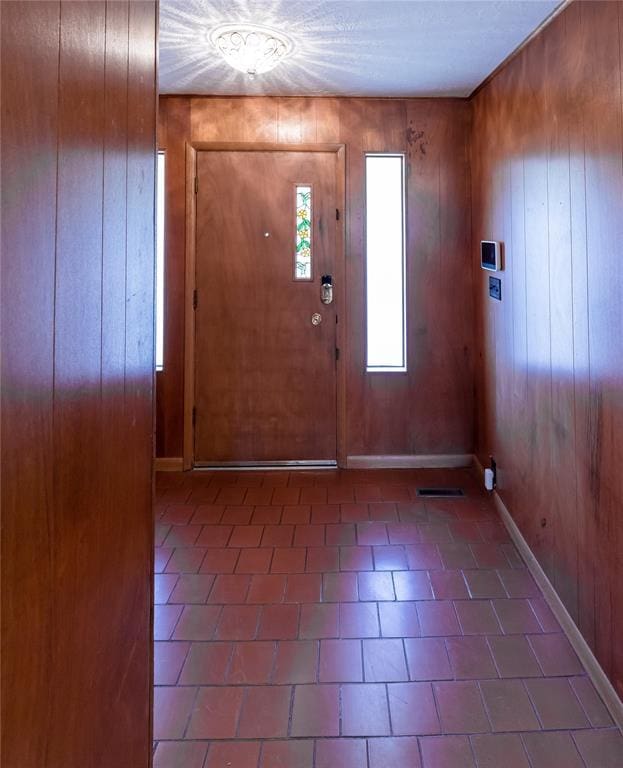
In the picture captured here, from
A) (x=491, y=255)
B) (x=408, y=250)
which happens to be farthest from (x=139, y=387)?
(x=408, y=250)

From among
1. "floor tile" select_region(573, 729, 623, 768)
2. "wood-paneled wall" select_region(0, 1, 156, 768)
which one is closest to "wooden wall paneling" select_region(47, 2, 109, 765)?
"wood-paneled wall" select_region(0, 1, 156, 768)

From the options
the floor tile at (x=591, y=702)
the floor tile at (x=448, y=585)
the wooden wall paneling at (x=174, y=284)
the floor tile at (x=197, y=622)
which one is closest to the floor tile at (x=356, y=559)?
the floor tile at (x=448, y=585)

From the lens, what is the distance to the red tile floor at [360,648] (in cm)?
161

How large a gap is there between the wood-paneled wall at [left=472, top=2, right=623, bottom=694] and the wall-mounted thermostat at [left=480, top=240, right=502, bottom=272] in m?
0.07

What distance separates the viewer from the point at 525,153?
2604 millimetres

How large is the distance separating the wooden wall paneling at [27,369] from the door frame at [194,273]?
3.08m

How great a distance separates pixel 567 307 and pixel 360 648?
54.9 inches

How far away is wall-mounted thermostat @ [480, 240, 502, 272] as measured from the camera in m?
3.10

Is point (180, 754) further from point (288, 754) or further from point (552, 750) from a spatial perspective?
point (552, 750)

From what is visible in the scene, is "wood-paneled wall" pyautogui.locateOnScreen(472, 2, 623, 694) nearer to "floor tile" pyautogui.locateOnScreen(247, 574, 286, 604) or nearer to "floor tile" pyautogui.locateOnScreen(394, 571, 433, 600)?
"floor tile" pyautogui.locateOnScreen(394, 571, 433, 600)

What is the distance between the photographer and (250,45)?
276 centimetres

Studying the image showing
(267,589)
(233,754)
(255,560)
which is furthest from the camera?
(255,560)

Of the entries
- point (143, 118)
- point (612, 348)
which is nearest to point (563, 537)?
point (612, 348)

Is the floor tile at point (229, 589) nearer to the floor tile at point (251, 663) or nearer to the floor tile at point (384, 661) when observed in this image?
the floor tile at point (251, 663)
